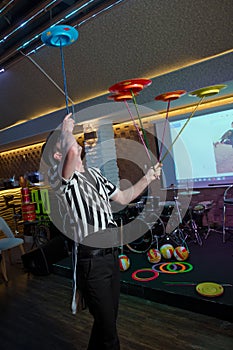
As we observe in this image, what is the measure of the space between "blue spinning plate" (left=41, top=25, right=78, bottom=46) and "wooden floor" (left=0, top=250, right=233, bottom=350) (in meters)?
2.21

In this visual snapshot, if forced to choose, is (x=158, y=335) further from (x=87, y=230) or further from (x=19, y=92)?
(x=19, y=92)

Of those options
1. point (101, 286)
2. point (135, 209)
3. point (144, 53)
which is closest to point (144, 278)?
point (135, 209)

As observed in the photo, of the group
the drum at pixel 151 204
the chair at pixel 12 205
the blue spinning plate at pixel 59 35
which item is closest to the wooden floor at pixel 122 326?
the drum at pixel 151 204

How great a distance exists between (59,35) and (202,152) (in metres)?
4.15

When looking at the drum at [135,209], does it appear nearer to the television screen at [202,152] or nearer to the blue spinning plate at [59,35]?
the television screen at [202,152]

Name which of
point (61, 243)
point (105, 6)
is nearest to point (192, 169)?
point (61, 243)

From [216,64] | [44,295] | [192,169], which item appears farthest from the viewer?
[192,169]

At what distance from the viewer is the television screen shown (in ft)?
15.9

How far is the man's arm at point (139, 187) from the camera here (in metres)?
1.53

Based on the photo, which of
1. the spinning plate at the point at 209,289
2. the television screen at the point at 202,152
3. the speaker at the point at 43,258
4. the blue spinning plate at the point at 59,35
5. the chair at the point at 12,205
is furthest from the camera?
the chair at the point at 12,205

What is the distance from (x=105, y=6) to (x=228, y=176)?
135 inches

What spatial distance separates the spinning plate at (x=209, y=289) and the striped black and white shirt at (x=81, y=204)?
62.3 inches

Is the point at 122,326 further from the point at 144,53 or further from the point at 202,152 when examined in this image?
the point at 202,152

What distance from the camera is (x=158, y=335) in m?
2.19
